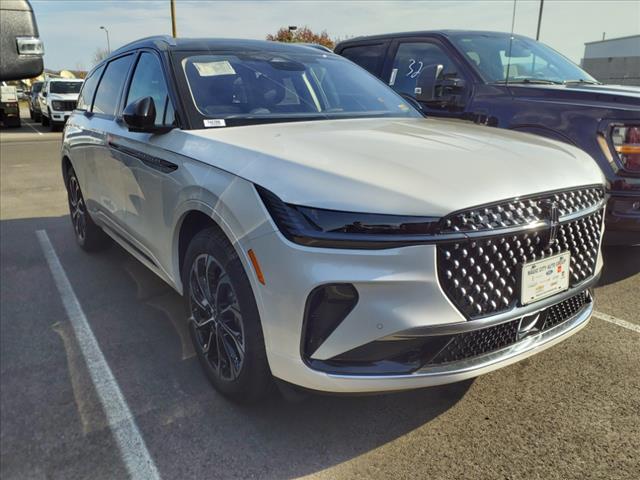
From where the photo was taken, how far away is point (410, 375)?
79.1 inches

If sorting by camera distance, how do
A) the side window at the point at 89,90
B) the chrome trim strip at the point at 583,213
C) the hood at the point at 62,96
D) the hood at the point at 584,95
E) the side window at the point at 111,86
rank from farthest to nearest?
the hood at the point at 62,96 → the side window at the point at 89,90 → the side window at the point at 111,86 → the hood at the point at 584,95 → the chrome trim strip at the point at 583,213

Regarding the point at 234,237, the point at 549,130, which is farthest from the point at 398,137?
the point at 549,130

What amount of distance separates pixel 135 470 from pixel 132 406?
1.62 ft

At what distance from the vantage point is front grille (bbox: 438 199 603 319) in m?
1.96

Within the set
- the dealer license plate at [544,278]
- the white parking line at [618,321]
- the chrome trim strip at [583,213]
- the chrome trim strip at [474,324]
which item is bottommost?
the white parking line at [618,321]

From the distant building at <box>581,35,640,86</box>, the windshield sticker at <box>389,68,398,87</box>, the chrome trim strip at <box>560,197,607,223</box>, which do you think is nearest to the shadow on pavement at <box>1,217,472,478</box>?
the chrome trim strip at <box>560,197,607,223</box>

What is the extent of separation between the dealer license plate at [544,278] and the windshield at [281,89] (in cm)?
159

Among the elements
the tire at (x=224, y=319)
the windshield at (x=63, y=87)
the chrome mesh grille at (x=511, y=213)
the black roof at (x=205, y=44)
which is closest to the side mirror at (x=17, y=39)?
the tire at (x=224, y=319)

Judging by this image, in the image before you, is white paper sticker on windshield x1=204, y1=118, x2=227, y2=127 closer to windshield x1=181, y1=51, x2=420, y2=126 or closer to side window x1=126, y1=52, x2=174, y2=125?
windshield x1=181, y1=51, x2=420, y2=126

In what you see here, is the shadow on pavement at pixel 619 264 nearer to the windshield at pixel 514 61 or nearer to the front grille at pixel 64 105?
the windshield at pixel 514 61

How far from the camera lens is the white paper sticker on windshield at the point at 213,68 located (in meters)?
3.17

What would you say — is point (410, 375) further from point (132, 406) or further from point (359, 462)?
point (132, 406)

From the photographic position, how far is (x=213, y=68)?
10.5ft

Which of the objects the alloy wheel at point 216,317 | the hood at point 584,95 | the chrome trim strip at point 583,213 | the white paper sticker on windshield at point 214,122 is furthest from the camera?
the hood at point 584,95
